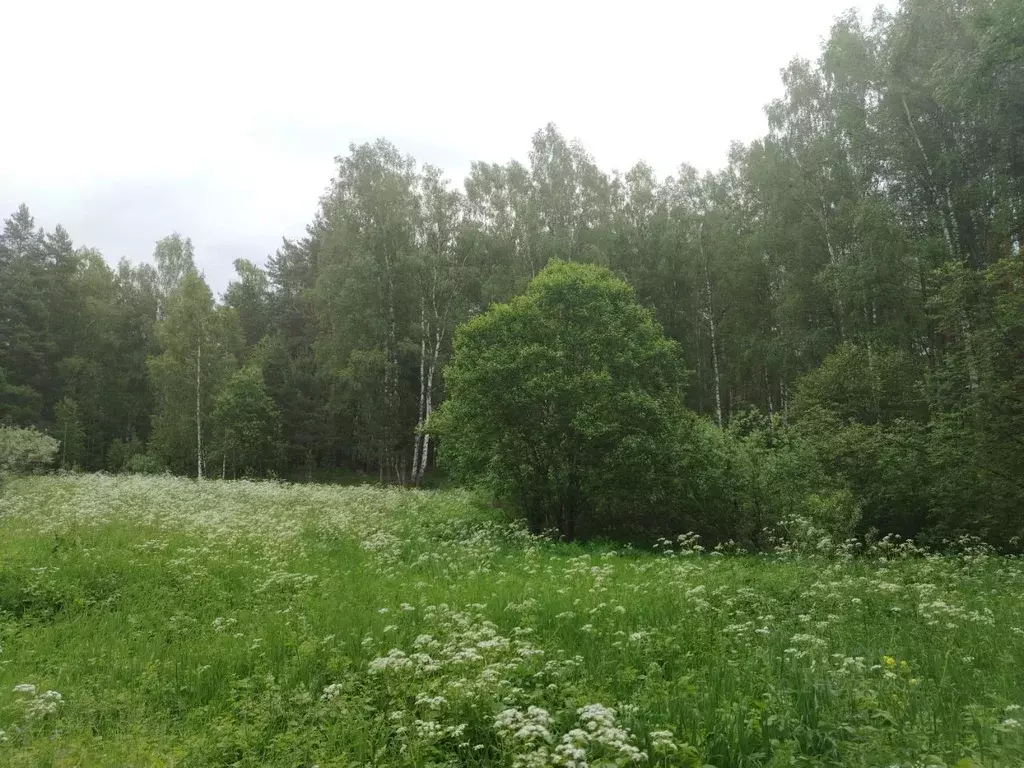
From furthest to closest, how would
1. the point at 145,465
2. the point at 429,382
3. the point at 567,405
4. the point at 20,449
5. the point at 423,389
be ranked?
the point at 145,465
the point at 423,389
the point at 429,382
the point at 20,449
the point at 567,405

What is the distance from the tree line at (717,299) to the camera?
15992 mm

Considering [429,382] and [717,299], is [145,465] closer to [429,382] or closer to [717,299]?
[429,382]

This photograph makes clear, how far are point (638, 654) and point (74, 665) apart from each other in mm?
5997

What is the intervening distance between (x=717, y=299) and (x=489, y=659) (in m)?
33.6

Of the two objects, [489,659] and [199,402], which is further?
[199,402]

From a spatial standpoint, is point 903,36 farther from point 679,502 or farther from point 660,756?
point 660,756

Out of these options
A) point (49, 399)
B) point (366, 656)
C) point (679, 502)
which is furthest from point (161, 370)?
point (366, 656)

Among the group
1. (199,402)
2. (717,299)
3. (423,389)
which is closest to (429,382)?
(423,389)

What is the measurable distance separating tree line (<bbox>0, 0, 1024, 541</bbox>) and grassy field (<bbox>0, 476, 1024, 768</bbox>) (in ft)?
18.9

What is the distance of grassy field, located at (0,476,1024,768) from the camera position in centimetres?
420


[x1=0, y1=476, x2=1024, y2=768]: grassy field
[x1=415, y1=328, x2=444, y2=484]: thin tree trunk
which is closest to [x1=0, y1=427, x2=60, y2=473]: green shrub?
[x1=0, y1=476, x2=1024, y2=768]: grassy field

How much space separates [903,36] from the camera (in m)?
22.5

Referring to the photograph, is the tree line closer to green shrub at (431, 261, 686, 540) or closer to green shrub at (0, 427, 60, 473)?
green shrub at (431, 261, 686, 540)

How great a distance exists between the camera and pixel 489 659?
542cm
